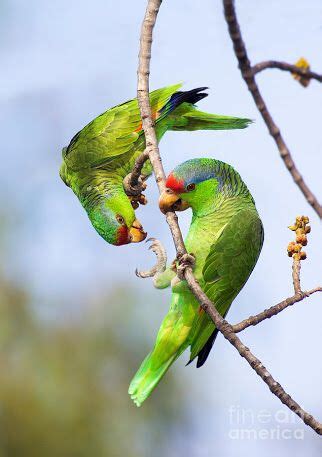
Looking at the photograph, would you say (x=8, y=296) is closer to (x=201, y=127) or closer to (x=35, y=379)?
(x=35, y=379)

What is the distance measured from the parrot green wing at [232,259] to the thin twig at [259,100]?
1.32 m

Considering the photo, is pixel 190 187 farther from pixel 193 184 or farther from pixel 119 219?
pixel 119 219

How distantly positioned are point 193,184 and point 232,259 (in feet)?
1.16

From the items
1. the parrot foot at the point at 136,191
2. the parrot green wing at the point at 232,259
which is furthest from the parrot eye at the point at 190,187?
the parrot foot at the point at 136,191

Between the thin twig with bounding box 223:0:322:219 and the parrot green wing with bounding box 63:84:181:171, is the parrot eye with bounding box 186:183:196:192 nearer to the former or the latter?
the parrot green wing with bounding box 63:84:181:171

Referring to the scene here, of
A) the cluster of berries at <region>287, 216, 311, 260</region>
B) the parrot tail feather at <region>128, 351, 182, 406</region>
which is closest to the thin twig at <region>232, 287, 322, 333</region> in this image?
the cluster of berries at <region>287, 216, 311, 260</region>

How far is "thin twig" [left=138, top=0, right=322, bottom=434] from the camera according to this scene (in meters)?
2.24

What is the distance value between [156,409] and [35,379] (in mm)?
1272

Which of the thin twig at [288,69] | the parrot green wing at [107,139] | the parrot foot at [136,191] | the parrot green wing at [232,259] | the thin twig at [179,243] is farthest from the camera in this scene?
the parrot green wing at [107,139]

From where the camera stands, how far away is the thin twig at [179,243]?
7.34 feet

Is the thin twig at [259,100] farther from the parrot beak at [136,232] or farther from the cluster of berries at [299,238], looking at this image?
the parrot beak at [136,232]

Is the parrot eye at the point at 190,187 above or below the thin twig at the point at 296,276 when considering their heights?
above

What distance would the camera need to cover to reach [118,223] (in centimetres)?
388

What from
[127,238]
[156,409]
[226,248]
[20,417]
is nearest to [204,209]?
[226,248]
